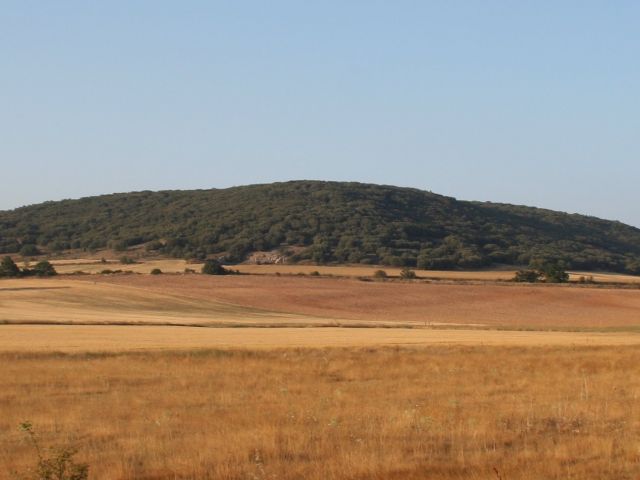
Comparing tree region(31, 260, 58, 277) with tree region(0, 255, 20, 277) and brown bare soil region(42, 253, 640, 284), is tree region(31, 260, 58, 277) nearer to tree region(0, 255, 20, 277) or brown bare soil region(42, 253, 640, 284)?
tree region(0, 255, 20, 277)

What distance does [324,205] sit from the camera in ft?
497

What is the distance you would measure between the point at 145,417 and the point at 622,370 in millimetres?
15412

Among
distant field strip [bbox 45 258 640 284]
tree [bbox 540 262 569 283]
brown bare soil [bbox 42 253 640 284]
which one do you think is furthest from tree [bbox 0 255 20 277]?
tree [bbox 540 262 569 283]

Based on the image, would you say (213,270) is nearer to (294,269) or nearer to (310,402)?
(294,269)

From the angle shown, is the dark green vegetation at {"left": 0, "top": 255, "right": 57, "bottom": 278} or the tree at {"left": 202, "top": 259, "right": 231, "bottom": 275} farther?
the tree at {"left": 202, "top": 259, "right": 231, "bottom": 275}

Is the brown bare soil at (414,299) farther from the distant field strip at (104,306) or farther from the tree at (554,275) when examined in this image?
the tree at (554,275)

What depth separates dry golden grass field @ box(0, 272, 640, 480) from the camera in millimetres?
12273

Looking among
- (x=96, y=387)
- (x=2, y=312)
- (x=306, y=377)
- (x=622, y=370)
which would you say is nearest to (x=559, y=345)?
(x=622, y=370)

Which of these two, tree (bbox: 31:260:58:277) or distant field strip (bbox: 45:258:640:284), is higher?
distant field strip (bbox: 45:258:640:284)

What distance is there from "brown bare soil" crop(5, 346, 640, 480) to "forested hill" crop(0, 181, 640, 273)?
80487 mm

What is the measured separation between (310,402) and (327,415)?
80.7 inches

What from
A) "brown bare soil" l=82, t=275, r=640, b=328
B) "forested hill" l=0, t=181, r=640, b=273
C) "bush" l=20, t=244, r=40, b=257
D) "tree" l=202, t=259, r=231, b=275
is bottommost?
"brown bare soil" l=82, t=275, r=640, b=328

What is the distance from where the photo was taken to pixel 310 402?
61.4ft

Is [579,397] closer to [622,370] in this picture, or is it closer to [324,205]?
[622,370]
